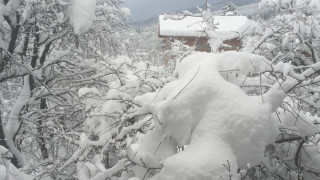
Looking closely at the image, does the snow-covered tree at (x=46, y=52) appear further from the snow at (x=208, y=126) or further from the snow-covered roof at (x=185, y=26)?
the snow-covered roof at (x=185, y=26)

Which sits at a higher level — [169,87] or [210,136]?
[169,87]

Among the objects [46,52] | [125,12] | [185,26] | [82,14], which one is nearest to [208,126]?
[82,14]

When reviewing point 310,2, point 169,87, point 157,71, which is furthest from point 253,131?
point 310,2

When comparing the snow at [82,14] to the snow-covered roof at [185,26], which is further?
the snow-covered roof at [185,26]

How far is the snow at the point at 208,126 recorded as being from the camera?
8.20ft

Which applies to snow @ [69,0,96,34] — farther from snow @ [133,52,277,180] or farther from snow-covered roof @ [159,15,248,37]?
snow-covered roof @ [159,15,248,37]

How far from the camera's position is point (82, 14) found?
5977 mm

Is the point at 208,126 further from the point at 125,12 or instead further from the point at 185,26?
the point at 185,26

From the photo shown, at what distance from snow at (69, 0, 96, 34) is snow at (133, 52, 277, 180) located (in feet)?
11.4

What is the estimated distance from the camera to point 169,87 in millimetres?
2967

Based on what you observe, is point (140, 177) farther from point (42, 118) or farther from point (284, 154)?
point (42, 118)

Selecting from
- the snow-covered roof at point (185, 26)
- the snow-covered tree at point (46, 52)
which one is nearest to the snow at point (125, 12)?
the snow-covered tree at point (46, 52)

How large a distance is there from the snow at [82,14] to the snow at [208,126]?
3463mm

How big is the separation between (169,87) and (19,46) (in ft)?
17.9
